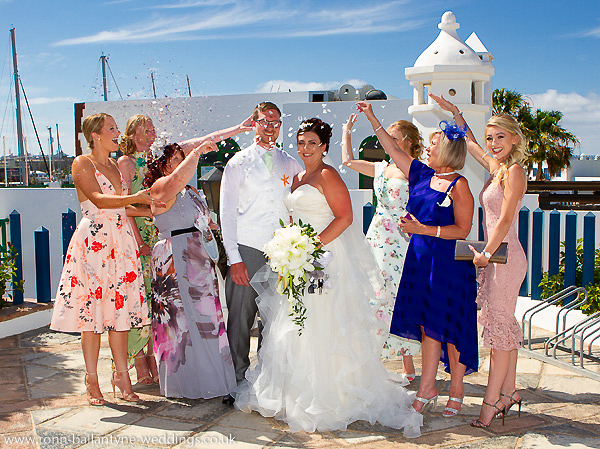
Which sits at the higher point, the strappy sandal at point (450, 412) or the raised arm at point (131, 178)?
the raised arm at point (131, 178)

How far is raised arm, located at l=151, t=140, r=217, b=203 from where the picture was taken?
4488mm

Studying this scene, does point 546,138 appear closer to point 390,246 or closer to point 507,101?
point 507,101

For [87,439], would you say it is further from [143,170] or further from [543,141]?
[543,141]

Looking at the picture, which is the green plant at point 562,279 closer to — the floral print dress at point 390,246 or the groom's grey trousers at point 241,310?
the floral print dress at point 390,246

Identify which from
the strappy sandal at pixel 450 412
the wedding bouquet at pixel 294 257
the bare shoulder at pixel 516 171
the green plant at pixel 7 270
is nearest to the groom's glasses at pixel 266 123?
the wedding bouquet at pixel 294 257

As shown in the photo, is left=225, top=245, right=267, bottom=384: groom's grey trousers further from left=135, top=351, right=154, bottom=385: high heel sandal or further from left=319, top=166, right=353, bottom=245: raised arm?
left=135, top=351, right=154, bottom=385: high heel sandal

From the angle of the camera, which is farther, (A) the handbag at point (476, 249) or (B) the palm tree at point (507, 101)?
(B) the palm tree at point (507, 101)

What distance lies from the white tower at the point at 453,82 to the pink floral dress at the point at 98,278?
4.68 metres

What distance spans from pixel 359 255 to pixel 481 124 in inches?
166

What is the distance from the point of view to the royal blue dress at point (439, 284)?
13.9ft

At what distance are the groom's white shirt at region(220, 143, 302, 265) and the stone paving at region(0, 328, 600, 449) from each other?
129 centimetres

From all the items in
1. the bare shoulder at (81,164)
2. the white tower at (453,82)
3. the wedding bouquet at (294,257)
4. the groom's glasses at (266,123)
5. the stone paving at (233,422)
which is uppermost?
the white tower at (453,82)

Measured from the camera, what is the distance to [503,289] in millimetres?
4164

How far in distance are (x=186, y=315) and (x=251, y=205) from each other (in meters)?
1.02
